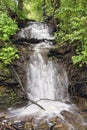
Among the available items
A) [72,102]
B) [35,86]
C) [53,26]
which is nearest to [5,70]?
[35,86]

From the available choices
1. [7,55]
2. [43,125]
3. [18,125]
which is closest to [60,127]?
[43,125]

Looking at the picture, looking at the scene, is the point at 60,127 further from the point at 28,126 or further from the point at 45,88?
the point at 45,88

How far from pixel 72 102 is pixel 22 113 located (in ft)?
8.07

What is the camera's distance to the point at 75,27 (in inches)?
424

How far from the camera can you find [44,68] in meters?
11.6

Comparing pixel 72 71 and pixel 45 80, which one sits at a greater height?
pixel 72 71

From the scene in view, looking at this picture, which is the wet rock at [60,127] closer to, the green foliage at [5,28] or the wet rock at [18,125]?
the wet rock at [18,125]

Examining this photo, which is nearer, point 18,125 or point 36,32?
point 18,125

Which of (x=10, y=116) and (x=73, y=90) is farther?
(x=73, y=90)

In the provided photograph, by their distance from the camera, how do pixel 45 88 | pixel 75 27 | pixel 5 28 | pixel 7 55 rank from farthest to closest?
1. pixel 5 28
2. pixel 45 88
3. pixel 75 27
4. pixel 7 55

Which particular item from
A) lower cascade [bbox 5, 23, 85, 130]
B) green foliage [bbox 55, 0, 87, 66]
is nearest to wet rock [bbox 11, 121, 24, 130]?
lower cascade [bbox 5, 23, 85, 130]

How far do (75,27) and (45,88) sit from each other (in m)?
2.88

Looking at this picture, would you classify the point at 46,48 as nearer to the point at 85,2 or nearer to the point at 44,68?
the point at 44,68

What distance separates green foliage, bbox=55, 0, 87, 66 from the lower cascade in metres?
1.11
